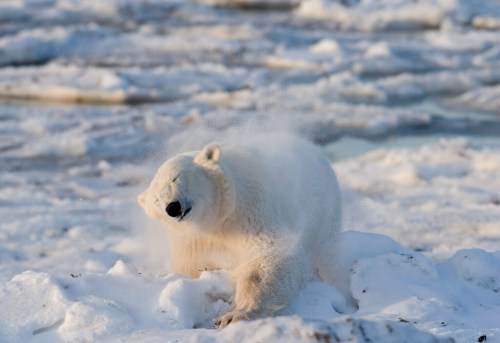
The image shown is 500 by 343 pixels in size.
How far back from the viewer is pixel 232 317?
3463 millimetres

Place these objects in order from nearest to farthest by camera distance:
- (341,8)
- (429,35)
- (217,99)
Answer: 1. (217,99)
2. (429,35)
3. (341,8)

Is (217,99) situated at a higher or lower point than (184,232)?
lower

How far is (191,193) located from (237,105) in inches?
268

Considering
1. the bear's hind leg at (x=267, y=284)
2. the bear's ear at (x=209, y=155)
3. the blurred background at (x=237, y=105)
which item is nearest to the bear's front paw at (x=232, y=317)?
the bear's hind leg at (x=267, y=284)

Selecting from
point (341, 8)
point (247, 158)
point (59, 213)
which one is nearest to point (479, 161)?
point (59, 213)

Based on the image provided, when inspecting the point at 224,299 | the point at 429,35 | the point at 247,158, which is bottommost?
the point at 429,35

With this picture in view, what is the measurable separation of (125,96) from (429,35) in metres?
6.16

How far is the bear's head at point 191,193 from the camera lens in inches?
A: 154

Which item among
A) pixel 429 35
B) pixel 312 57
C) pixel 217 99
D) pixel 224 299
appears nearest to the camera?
pixel 224 299

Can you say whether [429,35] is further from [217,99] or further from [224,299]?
[224,299]

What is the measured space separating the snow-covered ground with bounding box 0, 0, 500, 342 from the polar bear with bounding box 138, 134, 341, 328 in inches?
5.3

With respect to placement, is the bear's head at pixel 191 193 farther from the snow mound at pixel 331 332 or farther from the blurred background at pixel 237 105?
the snow mound at pixel 331 332

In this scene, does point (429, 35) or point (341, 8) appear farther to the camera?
point (341, 8)

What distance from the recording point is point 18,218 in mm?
6824
